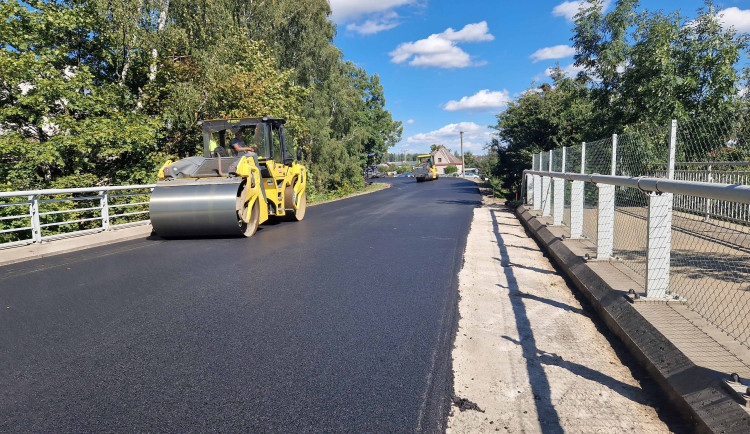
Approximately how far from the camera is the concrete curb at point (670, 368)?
232cm

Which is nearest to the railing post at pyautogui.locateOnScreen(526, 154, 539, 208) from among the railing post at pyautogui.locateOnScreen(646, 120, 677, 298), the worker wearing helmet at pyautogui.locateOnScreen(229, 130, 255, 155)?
the worker wearing helmet at pyautogui.locateOnScreen(229, 130, 255, 155)

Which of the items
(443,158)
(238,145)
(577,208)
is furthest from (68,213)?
(443,158)

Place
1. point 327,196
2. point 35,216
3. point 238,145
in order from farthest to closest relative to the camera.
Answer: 1. point 327,196
2. point 238,145
3. point 35,216

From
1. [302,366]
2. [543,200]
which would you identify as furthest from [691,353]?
[543,200]

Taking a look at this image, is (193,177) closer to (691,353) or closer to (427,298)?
(427,298)

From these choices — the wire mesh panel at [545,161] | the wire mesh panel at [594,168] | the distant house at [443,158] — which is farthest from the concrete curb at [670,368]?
the distant house at [443,158]

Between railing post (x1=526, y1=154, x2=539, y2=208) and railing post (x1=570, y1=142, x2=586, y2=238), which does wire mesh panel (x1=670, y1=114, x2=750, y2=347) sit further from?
railing post (x1=526, y1=154, x2=539, y2=208)

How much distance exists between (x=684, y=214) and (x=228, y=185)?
25.1ft

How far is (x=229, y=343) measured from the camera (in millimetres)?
3949

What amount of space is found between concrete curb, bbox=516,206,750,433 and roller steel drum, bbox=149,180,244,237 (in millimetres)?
6612

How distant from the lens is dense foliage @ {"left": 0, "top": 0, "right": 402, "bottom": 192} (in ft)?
46.8

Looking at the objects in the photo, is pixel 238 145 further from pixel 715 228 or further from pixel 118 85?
pixel 715 228

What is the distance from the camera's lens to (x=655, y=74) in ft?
35.3

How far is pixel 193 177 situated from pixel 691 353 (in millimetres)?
9372
